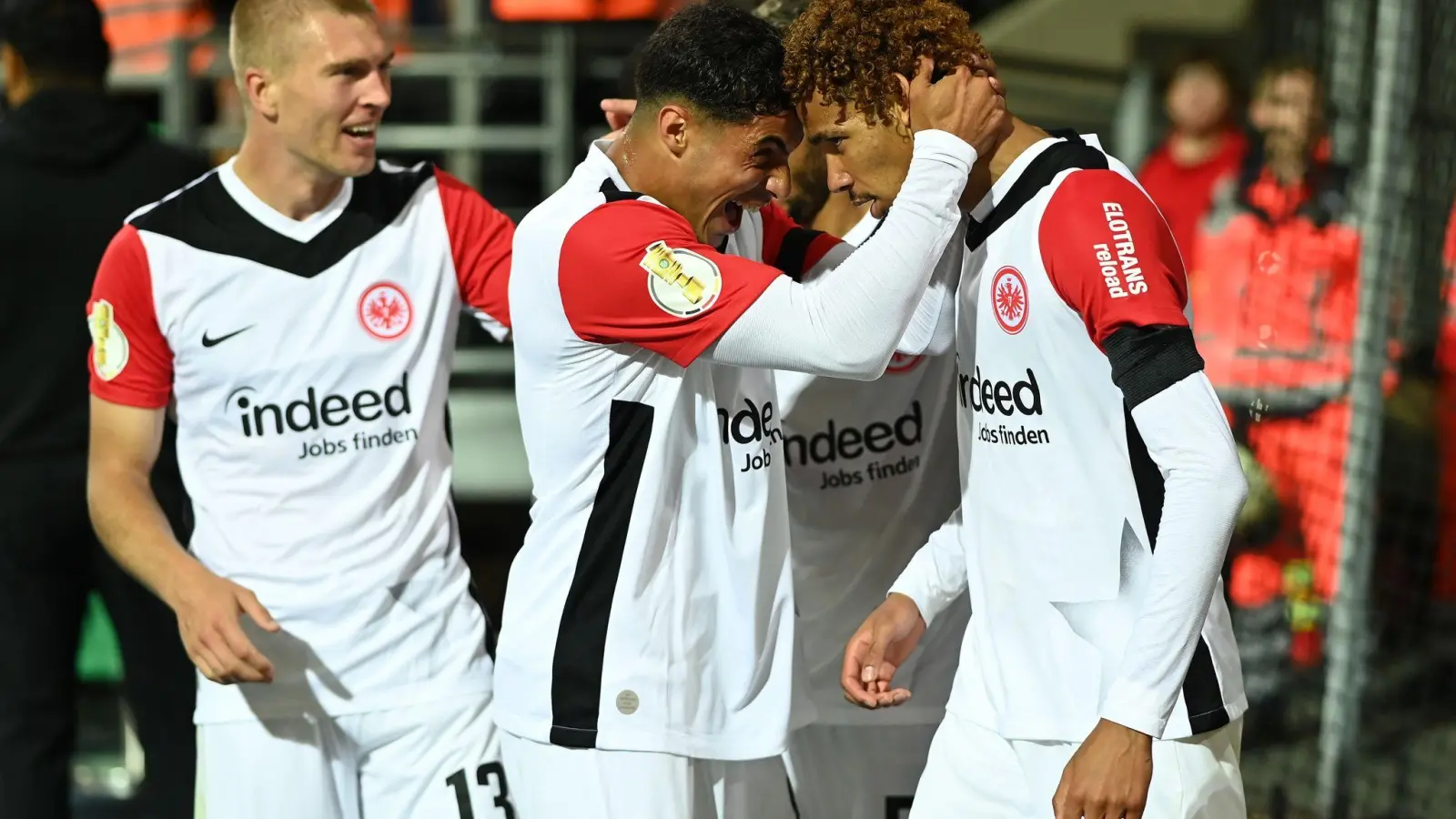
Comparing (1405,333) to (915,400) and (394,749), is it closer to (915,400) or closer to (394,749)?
(915,400)

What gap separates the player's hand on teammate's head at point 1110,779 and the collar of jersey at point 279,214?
178cm

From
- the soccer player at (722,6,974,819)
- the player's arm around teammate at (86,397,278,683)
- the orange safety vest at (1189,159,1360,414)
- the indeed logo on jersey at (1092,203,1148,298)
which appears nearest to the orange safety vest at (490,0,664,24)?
the orange safety vest at (1189,159,1360,414)

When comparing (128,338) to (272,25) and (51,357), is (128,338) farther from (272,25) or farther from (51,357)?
(51,357)

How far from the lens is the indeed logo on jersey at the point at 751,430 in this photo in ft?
8.88

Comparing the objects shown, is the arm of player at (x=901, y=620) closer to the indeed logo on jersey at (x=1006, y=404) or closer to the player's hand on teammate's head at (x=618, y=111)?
the indeed logo on jersey at (x=1006, y=404)

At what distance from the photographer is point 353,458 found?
3.19m

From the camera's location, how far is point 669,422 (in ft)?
8.64

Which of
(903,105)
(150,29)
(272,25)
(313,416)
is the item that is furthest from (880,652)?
(150,29)

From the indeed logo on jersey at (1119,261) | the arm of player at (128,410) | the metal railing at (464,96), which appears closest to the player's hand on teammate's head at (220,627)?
the arm of player at (128,410)

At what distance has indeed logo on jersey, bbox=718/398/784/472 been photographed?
8.88ft

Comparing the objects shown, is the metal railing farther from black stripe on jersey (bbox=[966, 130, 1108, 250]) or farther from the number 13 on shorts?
black stripe on jersey (bbox=[966, 130, 1108, 250])

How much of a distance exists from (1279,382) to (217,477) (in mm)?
4213

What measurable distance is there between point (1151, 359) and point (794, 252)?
3.12 feet

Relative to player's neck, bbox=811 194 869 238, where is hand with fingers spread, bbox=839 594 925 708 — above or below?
below
